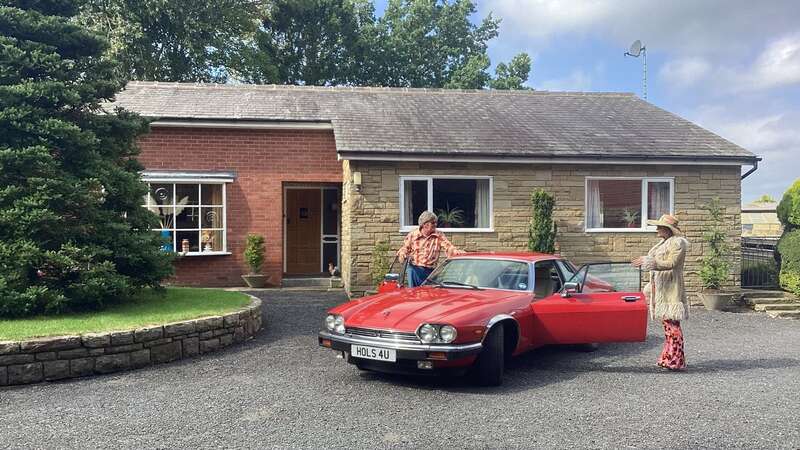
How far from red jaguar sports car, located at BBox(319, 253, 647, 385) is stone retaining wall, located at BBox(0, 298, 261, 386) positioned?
5.90ft

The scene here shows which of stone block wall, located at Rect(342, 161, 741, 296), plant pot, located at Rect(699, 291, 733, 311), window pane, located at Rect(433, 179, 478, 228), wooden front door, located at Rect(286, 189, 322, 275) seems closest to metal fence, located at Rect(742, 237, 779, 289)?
stone block wall, located at Rect(342, 161, 741, 296)

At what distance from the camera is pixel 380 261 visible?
1129 centimetres

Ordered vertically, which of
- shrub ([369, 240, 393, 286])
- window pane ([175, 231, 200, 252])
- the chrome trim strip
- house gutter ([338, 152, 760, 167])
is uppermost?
house gutter ([338, 152, 760, 167])

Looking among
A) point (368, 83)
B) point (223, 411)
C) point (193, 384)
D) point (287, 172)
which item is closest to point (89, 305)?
point (193, 384)

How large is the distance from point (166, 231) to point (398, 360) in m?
9.11

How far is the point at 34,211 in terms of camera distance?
7027mm

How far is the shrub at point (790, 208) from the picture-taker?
12.1m

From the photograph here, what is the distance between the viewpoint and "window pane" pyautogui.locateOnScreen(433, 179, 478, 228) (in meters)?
12.0

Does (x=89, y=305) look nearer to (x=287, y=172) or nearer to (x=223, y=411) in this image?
(x=223, y=411)

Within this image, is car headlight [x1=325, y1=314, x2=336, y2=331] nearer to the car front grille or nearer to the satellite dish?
the car front grille

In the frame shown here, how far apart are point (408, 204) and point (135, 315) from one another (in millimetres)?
6018

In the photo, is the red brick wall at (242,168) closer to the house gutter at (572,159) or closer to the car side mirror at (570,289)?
the house gutter at (572,159)

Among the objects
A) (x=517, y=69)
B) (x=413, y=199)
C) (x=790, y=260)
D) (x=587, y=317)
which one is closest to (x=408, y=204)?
(x=413, y=199)

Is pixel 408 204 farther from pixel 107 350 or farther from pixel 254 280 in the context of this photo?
pixel 107 350
